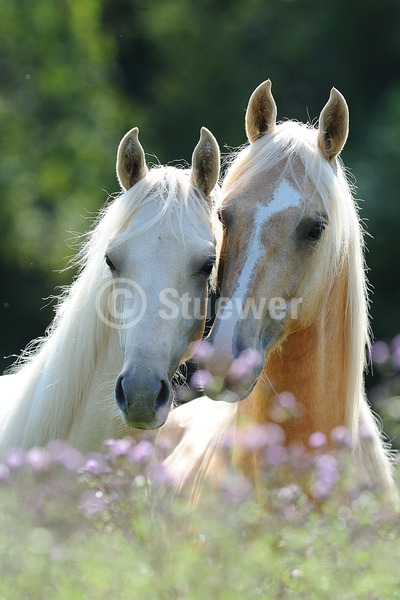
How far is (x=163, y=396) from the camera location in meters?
2.81

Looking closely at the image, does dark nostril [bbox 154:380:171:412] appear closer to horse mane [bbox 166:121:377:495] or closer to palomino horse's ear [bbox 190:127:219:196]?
horse mane [bbox 166:121:377:495]

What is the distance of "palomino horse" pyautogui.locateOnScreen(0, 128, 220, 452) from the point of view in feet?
9.34

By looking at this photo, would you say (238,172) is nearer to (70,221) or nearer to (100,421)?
(100,421)

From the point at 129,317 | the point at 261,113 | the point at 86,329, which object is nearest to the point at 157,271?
the point at 129,317

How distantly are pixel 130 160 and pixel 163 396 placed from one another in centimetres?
103

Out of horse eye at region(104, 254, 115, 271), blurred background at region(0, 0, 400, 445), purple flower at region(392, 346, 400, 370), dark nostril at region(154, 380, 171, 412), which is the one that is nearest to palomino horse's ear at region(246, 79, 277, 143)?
horse eye at region(104, 254, 115, 271)

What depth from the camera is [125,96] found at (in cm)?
1310

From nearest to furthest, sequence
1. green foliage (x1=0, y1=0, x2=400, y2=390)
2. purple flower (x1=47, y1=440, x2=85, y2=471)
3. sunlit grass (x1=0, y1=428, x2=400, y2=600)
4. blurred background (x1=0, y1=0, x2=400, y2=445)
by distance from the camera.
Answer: sunlit grass (x1=0, y1=428, x2=400, y2=600), purple flower (x1=47, y1=440, x2=85, y2=471), blurred background (x1=0, y1=0, x2=400, y2=445), green foliage (x1=0, y1=0, x2=400, y2=390)

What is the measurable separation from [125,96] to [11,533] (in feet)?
37.6

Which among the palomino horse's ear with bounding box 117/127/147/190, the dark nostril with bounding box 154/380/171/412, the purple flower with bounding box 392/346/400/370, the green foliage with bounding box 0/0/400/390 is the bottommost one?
the green foliage with bounding box 0/0/400/390

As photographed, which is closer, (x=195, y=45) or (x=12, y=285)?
(x=12, y=285)

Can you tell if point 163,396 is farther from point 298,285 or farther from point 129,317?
point 298,285

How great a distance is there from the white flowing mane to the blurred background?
6.45 m

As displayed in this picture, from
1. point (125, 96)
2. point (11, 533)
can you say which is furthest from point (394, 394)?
point (125, 96)
